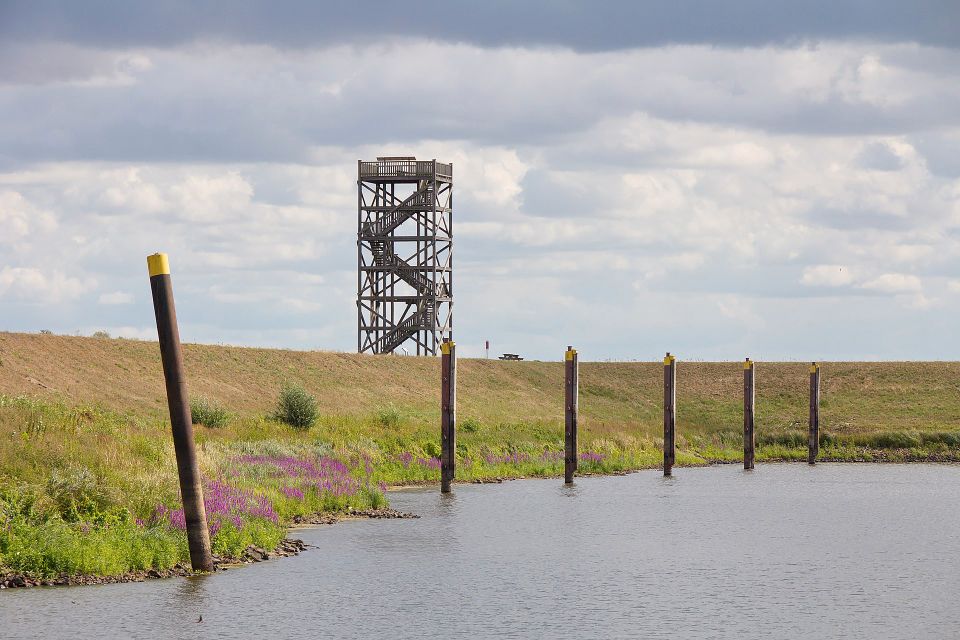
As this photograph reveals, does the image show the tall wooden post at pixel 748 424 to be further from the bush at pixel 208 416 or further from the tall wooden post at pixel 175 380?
the tall wooden post at pixel 175 380

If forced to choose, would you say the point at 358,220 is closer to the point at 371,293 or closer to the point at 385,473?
the point at 371,293

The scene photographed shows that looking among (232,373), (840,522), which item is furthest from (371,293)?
(840,522)

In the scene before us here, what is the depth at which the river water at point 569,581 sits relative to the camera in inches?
949

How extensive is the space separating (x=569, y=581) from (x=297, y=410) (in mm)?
27070

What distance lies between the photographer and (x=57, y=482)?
2756 cm

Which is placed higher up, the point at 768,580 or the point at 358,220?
the point at 358,220

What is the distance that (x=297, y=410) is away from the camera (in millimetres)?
55062

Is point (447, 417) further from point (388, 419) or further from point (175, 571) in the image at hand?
point (175, 571)

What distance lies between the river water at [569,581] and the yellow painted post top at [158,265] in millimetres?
6045

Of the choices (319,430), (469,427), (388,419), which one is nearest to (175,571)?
(319,430)

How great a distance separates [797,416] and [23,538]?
231 feet

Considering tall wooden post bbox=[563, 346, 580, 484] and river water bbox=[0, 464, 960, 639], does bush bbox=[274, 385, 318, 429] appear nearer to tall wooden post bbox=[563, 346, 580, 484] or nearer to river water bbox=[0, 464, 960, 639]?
river water bbox=[0, 464, 960, 639]

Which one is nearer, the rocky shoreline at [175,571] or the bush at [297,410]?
the rocky shoreline at [175,571]

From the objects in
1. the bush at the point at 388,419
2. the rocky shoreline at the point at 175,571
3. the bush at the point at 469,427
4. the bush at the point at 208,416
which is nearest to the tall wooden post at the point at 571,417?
the bush at the point at 469,427
